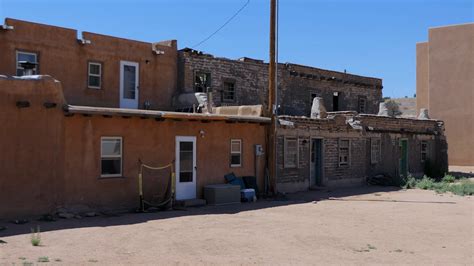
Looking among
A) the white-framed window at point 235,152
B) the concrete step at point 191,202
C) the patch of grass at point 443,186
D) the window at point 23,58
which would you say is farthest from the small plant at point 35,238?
the patch of grass at point 443,186

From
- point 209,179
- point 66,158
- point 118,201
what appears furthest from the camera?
point 209,179

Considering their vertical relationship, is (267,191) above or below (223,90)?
below

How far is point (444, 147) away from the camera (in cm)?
3459

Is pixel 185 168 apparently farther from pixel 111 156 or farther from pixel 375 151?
pixel 375 151

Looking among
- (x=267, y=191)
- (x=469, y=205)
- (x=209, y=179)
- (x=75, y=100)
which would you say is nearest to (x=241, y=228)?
(x=209, y=179)

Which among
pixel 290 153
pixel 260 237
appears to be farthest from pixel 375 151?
pixel 260 237

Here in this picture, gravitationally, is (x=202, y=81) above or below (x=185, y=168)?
above

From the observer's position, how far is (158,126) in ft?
56.8

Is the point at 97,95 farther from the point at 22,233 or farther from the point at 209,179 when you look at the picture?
the point at 22,233

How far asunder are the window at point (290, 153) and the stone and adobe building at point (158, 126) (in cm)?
4

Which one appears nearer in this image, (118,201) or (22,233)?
(22,233)

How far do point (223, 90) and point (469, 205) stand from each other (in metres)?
13.2

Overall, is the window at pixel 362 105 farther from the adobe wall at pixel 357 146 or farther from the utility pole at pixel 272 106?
the utility pole at pixel 272 106

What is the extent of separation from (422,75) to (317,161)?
1210 inches
